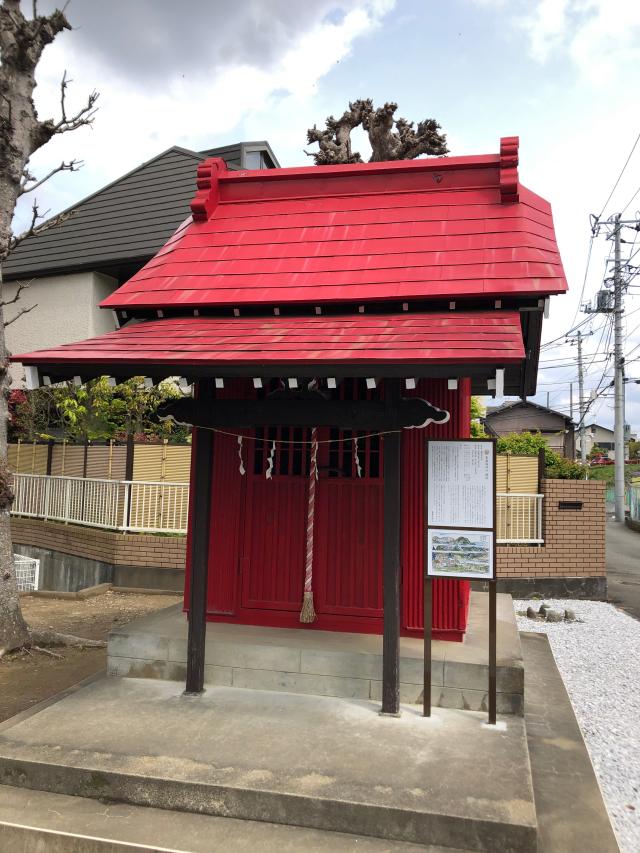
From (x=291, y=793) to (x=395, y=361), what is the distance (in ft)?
9.54

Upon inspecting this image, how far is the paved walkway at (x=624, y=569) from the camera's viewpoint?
40.8 ft

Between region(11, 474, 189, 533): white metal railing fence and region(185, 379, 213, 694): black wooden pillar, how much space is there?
22.0 ft

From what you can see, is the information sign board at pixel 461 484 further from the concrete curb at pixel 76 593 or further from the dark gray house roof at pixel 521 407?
the dark gray house roof at pixel 521 407

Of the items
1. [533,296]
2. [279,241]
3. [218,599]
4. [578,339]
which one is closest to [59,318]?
[279,241]

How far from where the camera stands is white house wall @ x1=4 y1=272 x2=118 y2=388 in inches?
670

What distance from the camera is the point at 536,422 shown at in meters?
48.4

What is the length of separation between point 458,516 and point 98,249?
50.6 ft

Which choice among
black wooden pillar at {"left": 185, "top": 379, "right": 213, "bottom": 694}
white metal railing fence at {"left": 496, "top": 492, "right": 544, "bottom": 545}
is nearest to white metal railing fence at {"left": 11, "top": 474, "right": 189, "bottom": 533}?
white metal railing fence at {"left": 496, "top": 492, "right": 544, "bottom": 545}

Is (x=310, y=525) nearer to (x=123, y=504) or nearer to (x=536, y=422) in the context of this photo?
Answer: (x=123, y=504)

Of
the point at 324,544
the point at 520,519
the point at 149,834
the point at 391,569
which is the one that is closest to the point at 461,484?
the point at 391,569

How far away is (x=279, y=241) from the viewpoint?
23.3 ft

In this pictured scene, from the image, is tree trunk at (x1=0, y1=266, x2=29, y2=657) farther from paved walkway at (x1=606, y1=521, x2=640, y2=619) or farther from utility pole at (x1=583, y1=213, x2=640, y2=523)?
utility pole at (x1=583, y1=213, x2=640, y2=523)

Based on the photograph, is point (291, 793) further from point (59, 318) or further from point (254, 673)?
point (59, 318)

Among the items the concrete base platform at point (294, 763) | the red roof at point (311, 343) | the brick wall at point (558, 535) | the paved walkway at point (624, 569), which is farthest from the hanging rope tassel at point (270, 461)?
the paved walkway at point (624, 569)
